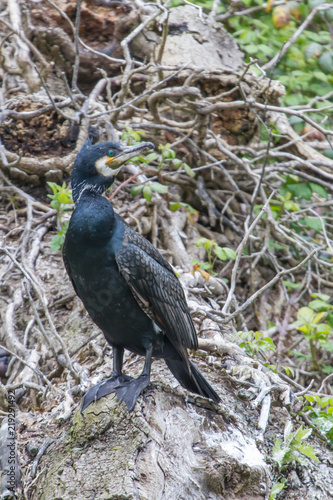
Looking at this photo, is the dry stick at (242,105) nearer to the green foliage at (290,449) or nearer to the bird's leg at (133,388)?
the bird's leg at (133,388)

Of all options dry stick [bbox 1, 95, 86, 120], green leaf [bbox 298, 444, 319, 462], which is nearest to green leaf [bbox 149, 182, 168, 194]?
dry stick [bbox 1, 95, 86, 120]

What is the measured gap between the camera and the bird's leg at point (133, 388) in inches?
96.2

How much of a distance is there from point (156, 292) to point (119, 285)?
0.64ft

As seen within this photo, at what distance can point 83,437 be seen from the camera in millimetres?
2432

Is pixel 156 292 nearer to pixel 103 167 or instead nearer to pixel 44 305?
pixel 103 167

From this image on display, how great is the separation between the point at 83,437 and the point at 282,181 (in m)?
3.31

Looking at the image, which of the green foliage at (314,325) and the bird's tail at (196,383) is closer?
the bird's tail at (196,383)

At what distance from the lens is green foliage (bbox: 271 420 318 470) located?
A: 2.59 m

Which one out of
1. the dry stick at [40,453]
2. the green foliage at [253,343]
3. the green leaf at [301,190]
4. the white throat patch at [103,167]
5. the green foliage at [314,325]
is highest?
the white throat patch at [103,167]

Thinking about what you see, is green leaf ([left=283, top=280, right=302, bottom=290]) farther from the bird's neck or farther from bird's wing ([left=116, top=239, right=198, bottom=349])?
the bird's neck

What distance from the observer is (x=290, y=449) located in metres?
2.63

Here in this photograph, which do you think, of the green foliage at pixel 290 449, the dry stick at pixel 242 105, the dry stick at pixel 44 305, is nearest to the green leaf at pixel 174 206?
the dry stick at pixel 242 105

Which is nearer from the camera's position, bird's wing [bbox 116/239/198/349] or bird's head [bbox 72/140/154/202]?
bird's wing [bbox 116/239/198/349]

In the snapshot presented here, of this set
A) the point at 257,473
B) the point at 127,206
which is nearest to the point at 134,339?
Answer: the point at 257,473
